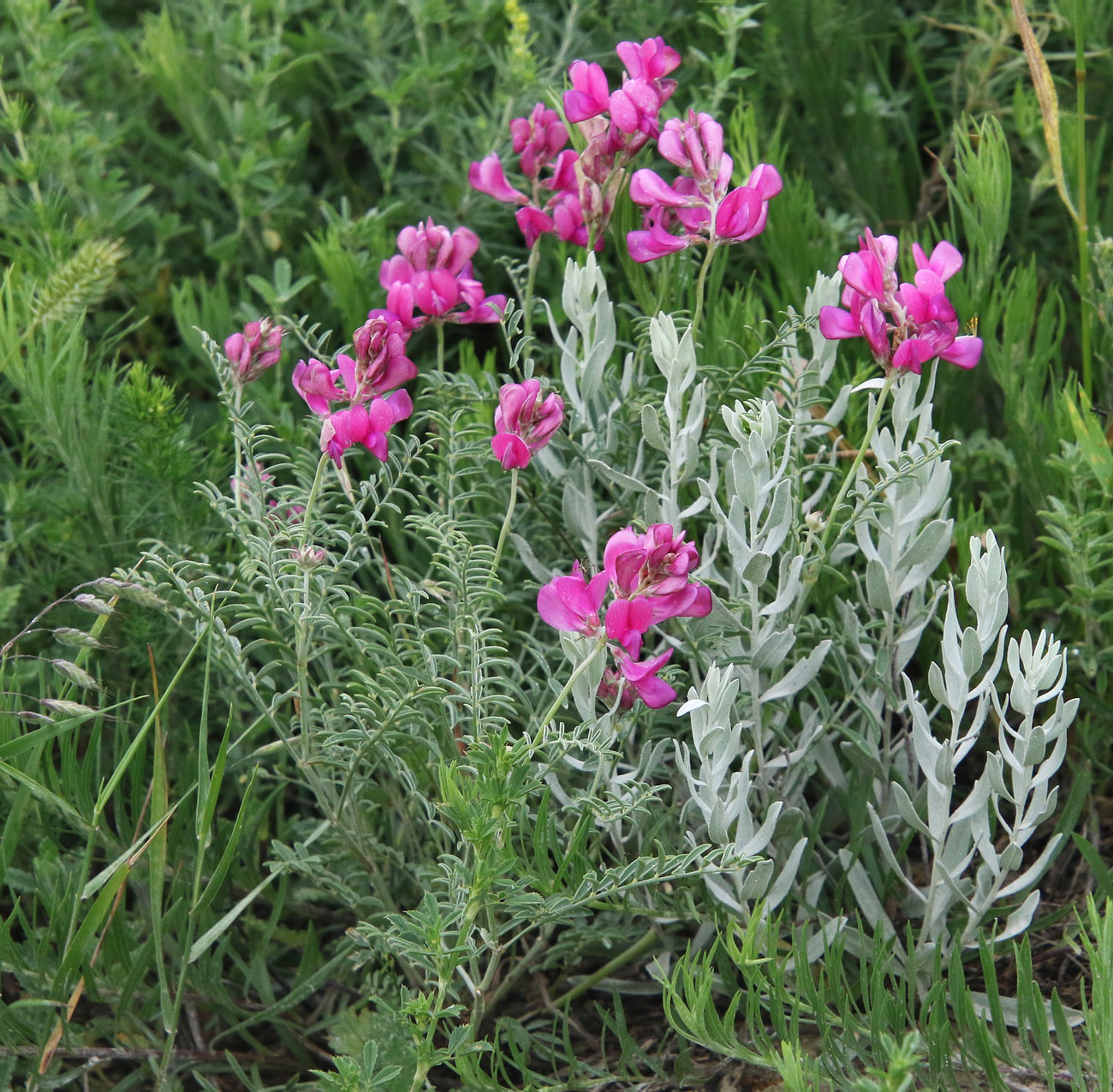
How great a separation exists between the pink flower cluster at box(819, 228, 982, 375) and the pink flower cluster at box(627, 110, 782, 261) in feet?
0.48

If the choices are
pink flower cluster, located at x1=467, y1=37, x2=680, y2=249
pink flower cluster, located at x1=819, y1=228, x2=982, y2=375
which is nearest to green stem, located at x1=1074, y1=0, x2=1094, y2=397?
pink flower cluster, located at x1=819, y1=228, x2=982, y2=375

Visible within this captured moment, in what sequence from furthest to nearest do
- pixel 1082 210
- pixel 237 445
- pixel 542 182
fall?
pixel 1082 210 < pixel 542 182 < pixel 237 445

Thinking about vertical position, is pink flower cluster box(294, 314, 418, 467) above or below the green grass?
above

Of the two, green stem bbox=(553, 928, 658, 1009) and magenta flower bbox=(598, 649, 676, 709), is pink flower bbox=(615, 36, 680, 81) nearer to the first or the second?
magenta flower bbox=(598, 649, 676, 709)

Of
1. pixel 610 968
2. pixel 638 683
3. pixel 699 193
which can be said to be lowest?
pixel 610 968

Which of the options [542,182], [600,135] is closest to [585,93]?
[600,135]

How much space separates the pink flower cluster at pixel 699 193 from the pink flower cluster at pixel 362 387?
1.15 ft

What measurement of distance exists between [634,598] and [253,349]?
0.67 metres

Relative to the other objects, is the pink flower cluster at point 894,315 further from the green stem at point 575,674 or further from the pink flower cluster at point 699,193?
the green stem at point 575,674

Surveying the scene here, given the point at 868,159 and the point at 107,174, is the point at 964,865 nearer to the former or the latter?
the point at 868,159

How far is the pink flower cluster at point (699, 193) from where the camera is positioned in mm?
1510

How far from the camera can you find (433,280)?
65.2 inches

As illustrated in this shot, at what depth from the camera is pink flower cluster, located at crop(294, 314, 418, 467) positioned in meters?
1.43

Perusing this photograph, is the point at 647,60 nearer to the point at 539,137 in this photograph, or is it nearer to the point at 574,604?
the point at 539,137
